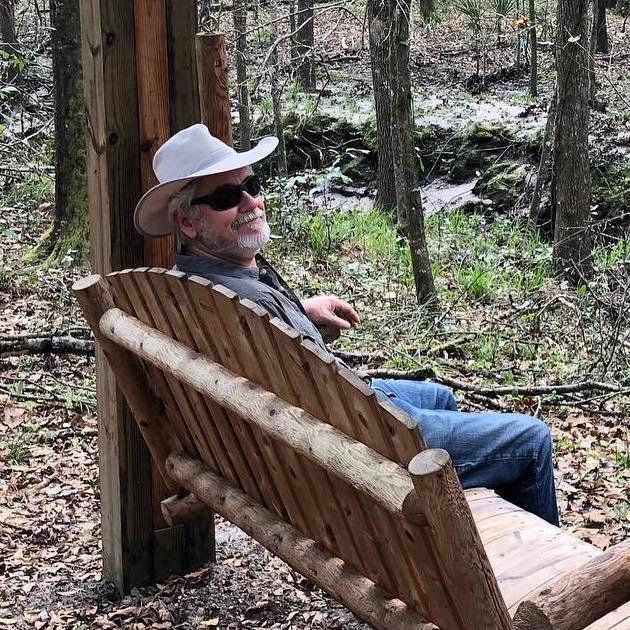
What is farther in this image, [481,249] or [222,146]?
[481,249]

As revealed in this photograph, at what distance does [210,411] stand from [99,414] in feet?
3.76

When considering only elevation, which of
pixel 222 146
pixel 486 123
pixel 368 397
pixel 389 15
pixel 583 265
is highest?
pixel 389 15

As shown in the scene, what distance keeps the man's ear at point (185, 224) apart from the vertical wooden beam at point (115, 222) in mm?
199

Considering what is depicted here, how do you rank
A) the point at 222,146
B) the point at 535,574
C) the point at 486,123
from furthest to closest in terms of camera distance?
the point at 486,123, the point at 222,146, the point at 535,574

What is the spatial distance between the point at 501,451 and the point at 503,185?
1004cm

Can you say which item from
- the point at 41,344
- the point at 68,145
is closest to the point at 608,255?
the point at 68,145

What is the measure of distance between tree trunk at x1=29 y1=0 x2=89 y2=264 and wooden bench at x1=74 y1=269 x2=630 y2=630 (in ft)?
17.3

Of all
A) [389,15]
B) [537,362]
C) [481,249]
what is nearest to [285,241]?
[481,249]

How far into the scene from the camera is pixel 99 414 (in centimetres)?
345

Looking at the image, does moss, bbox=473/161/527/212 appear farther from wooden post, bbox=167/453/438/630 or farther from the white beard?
wooden post, bbox=167/453/438/630

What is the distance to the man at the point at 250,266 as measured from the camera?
113 inches

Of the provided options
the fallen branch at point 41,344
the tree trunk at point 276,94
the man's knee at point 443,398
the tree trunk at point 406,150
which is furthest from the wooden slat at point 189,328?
the tree trunk at point 276,94

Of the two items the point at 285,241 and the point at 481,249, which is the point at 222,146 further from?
the point at 481,249

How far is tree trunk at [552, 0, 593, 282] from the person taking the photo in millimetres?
8586
